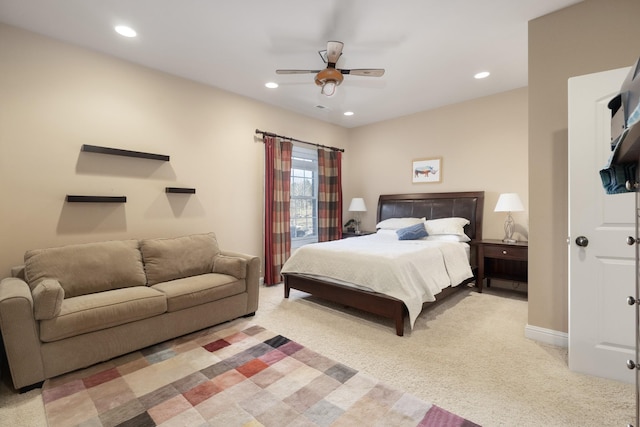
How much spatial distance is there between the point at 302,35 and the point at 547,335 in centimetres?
343

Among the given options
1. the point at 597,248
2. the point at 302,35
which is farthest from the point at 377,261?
the point at 302,35

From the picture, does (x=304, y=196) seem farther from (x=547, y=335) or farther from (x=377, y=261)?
(x=547, y=335)

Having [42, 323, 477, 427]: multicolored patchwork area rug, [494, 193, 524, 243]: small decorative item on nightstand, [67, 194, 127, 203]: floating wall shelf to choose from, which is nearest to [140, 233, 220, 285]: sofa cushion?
[67, 194, 127, 203]: floating wall shelf

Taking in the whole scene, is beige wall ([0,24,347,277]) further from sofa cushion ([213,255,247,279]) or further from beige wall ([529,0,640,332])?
beige wall ([529,0,640,332])

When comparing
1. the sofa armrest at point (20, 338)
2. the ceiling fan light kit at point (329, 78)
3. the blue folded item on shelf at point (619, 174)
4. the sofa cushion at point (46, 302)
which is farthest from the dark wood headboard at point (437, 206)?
the sofa armrest at point (20, 338)

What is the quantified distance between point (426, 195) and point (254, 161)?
2844mm

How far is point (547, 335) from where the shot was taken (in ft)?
8.19

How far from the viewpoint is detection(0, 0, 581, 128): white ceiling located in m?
2.34

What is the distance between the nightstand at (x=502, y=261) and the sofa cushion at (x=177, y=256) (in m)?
3.46

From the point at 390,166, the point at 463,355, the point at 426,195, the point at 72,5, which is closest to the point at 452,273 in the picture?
the point at 463,355

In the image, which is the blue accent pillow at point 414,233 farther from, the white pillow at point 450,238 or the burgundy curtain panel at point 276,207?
the burgundy curtain panel at point 276,207

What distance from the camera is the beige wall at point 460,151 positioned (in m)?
4.07

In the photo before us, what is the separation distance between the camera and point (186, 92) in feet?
12.0

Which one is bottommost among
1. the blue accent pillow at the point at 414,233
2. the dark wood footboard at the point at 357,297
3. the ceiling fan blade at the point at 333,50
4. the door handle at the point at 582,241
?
the dark wood footboard at the point at 357,297
